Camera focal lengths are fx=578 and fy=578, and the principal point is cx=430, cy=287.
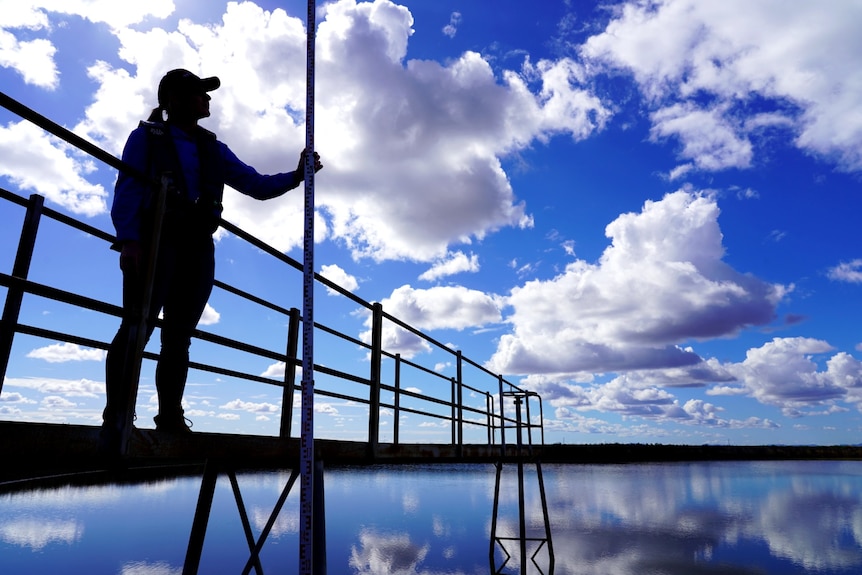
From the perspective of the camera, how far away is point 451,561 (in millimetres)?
27422

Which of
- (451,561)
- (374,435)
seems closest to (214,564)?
(451,561)

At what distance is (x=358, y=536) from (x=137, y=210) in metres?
38.3

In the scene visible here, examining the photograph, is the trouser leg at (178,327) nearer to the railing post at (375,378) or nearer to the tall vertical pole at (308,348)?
the tall vertical pole at (308,348)

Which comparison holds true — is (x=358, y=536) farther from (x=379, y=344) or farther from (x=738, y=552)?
(x=379, y=344)

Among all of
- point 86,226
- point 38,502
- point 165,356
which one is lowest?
point 38,502

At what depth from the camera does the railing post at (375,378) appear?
17.8 ft

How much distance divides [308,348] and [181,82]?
1789 mm

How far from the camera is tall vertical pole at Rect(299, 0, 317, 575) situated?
2.48 metres

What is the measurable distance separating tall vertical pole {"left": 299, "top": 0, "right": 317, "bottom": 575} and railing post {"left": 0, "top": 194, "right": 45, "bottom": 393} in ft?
3.77

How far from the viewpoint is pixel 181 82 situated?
3312 millimetres

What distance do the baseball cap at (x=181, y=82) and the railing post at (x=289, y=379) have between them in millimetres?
1956

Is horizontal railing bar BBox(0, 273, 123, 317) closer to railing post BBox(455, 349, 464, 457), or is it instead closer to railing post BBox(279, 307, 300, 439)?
railing post BBox(279, 307, 300, 439)

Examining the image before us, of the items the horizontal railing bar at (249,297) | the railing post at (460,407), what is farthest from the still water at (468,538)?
the horizontal railing bar at (249,297)

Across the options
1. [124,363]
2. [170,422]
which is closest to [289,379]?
[170,422]
